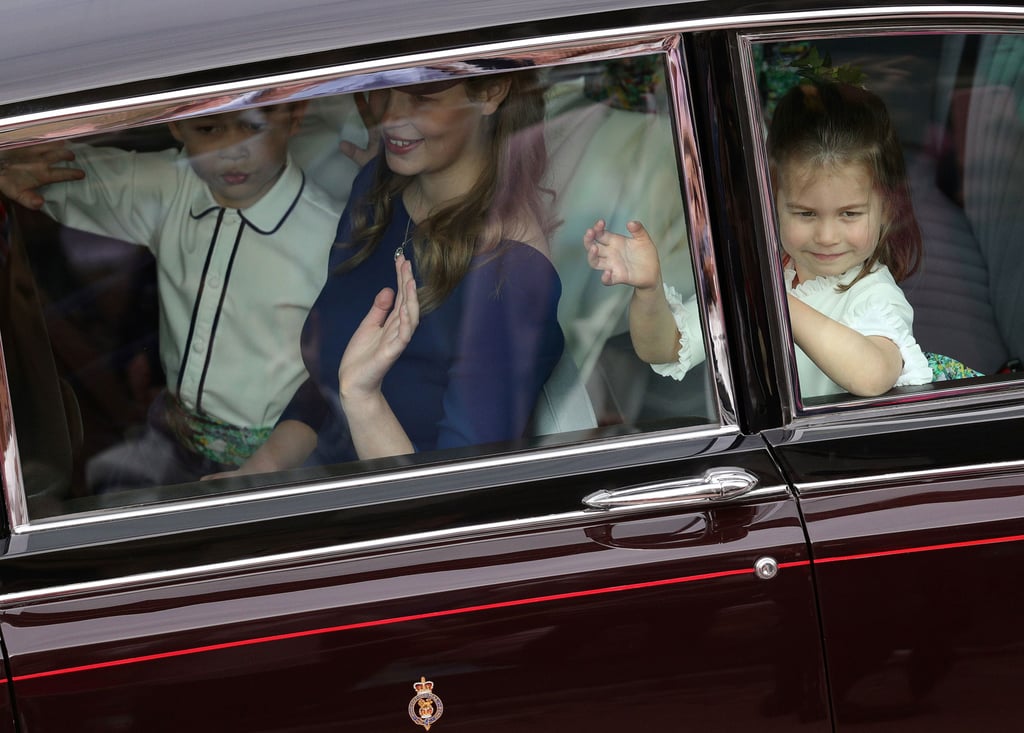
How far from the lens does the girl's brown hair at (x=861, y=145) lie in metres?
2.08

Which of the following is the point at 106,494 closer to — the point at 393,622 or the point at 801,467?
the point at 393,622

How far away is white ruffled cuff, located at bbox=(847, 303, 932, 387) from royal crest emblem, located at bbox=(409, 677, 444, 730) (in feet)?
3.13

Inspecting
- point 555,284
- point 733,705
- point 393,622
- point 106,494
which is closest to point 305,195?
point 555,284

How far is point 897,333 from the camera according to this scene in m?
2.06

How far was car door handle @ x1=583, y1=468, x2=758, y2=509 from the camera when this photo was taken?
1805mm

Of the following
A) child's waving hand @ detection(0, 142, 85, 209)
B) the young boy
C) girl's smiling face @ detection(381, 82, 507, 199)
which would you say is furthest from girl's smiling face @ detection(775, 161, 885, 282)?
child's waving hand @ detection(0, 142, 85, 209)

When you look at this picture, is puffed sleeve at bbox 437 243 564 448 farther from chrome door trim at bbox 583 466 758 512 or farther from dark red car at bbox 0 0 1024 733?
chrome door trim at bbox 583 466 758 512

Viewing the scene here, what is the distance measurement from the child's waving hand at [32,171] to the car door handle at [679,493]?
40.8 inches

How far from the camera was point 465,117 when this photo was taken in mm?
1991

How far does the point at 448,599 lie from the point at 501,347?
1.56 ft

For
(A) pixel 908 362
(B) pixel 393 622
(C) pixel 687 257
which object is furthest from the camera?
(A) pixel 908 362

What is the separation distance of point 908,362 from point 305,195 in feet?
3.69

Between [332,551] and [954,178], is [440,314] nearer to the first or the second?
[332,551]

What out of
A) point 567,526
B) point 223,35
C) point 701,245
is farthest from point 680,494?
point 223,35
